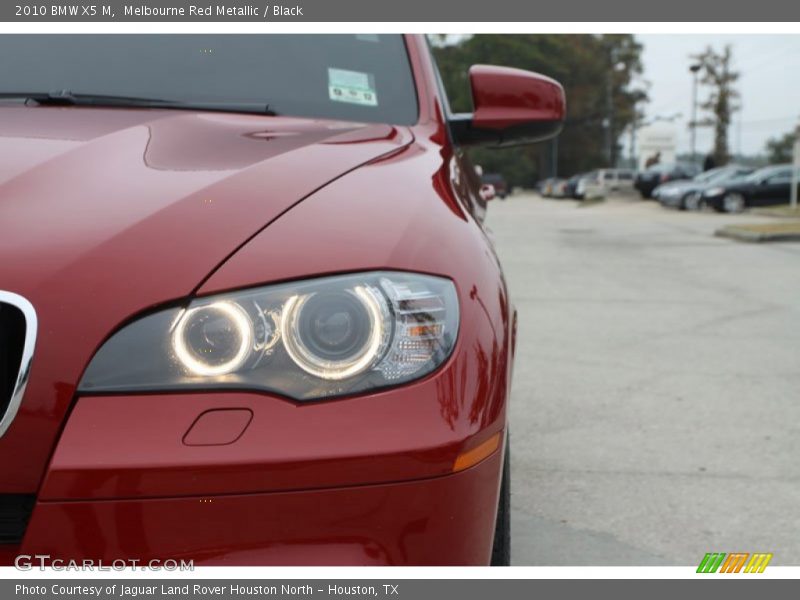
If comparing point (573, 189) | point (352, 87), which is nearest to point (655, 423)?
point (352, 87)

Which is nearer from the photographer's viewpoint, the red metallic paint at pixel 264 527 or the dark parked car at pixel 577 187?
the red metallic paint at pixel 264 527

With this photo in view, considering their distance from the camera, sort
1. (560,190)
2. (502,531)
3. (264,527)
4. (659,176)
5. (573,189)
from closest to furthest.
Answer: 1. (264,527)
2. (502,531)
3. (659,176)
4. (573,189)
5. (560,190)

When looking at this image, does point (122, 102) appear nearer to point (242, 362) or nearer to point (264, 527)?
point (242, 362)

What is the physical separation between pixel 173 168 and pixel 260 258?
381 mm

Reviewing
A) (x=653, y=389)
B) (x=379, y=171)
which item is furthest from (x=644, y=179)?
(x=379, y=171)

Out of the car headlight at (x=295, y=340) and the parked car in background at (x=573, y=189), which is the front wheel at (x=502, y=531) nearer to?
the car headlight at (x=295, y=340)

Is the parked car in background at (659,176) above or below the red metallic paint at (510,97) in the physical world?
below

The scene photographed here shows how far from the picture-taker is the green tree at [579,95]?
74.1 m

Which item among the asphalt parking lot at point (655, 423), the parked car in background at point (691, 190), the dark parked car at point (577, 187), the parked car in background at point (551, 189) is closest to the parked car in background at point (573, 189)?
the dark parked car at point (577, 187)

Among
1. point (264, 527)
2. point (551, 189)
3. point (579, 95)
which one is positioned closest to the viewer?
point (264, 527)

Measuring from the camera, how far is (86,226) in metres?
1.52

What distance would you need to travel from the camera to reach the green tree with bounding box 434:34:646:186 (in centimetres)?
7412

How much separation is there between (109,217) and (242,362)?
34 centimetres

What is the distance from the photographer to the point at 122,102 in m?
2.49
